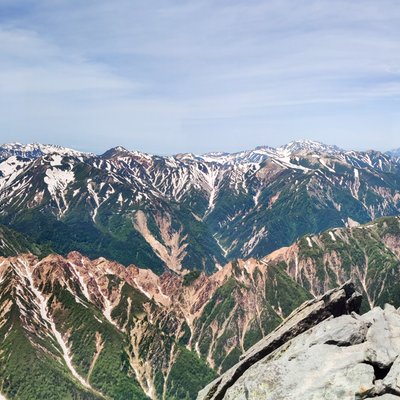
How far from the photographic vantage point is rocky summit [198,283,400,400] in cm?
4691

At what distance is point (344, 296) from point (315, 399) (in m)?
43.1

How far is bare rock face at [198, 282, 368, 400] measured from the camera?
47.7 meters

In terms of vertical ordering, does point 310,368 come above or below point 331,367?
below

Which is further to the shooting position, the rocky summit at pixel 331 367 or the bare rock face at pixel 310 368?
the bare rock face at pixel 310 368

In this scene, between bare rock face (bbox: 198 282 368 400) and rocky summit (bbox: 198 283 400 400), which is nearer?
rocky summit (bbox: 198 283 400 400)

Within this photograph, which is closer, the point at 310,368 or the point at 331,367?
the point at 331,367

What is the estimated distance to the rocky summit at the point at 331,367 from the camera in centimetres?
4691

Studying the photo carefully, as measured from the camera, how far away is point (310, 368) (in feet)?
169

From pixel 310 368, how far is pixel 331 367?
7.34 feet

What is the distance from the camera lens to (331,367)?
50.5 metres

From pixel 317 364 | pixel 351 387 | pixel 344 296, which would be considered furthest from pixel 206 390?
pixel 344 296

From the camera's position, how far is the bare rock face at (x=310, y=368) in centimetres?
4769

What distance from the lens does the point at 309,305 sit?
8606 centimetres

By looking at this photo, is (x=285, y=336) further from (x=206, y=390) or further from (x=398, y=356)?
(x=398, y=356)
